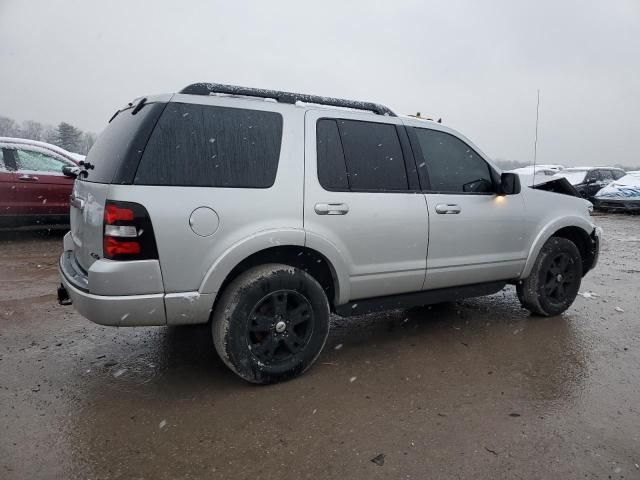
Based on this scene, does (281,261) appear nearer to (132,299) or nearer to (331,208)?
(331,208)

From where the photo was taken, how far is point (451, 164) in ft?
12.5

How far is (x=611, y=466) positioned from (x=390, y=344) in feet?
5.91

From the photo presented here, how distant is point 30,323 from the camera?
4.08 meters

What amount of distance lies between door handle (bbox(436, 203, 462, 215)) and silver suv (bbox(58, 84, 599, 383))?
1 cm

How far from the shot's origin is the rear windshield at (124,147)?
8.60 ft

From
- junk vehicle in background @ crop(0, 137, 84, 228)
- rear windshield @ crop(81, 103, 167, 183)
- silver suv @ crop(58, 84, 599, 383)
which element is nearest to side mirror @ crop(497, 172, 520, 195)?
silver suv @ crop(58, 84, 599, 383)

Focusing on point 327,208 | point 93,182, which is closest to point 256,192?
point 327,208

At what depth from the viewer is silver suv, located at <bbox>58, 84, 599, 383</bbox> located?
2611mm

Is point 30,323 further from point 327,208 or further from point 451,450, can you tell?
point 451,450

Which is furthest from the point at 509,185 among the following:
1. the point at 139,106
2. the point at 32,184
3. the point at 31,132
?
the point at 31,132

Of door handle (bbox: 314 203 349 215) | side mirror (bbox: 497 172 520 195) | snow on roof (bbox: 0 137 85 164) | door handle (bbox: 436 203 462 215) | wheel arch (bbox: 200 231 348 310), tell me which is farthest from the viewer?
snow on roof (bbox: 0 137 85 164)

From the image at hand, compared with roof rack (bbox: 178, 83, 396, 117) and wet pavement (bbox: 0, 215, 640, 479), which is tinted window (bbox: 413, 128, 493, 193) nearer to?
roof rack (bbox: 178, 83, 396, 117)

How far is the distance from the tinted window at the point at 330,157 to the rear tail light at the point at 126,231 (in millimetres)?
1163

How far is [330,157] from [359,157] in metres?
0.25
